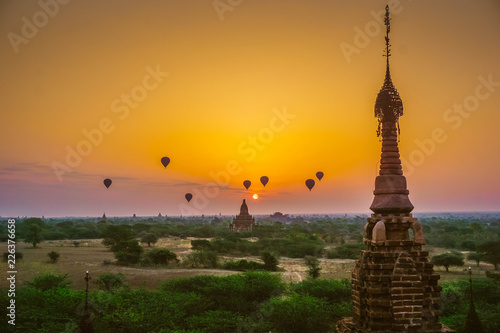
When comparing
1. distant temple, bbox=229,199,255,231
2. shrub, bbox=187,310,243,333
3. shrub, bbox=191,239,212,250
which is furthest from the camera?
distant temple, bbox=229,199,255,231

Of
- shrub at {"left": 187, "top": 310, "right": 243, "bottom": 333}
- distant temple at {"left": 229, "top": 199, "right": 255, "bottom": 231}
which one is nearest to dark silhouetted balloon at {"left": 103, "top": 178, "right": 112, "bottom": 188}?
shrub at {"left": 187, "top": 310, "right": 243, "bottom": 333}

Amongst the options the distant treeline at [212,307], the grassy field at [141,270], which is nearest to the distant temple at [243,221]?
the grassy field at [141,270]

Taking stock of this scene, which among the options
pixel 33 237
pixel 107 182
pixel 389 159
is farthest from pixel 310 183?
pixel 33 237

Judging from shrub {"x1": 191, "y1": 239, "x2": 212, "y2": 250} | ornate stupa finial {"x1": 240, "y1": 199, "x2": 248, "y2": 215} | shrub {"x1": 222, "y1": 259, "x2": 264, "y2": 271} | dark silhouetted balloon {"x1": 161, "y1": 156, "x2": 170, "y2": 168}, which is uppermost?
dark silhouetted balloon {"x1": 161, "y1": 156, "x2": 170, "y2": 168}

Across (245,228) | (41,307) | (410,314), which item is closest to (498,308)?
(410,314)

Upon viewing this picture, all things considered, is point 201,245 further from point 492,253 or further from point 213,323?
point 213,323

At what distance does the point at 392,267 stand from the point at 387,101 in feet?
11.0

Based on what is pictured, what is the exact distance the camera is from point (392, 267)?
24.0ft

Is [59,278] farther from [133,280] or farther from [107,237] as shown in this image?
[107,237]

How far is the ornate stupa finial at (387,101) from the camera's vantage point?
26.0ft

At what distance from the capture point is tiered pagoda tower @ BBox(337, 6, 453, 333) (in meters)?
7.16

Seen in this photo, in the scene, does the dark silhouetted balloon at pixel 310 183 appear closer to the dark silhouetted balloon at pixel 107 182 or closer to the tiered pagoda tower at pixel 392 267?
the dark silhouetted balloon at pixel 107 182

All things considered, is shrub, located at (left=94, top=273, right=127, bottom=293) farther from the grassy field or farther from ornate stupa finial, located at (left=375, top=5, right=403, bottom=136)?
ornate stupa finial, located at (left=375, top=5, right=403, bottom=136)

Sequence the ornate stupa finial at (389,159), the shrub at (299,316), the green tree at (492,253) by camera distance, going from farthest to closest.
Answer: the green tree at (492,253) → the shrub at (299,316) → the ornate stupa finial at (389,159)
